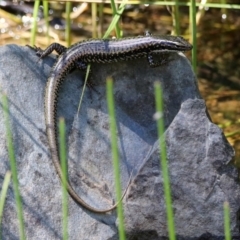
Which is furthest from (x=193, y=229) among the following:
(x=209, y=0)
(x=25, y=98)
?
(x=209, y=0)

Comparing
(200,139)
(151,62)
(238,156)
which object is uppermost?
(151,62)

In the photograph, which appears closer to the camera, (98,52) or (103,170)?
(103,170)

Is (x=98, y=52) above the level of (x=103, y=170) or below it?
above

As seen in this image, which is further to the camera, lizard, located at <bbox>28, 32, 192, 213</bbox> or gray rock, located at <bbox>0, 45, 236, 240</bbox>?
lizard, located at <bbox>28, 32, 192, 213</bbox>

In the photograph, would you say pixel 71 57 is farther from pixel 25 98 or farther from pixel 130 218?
pixel 130 218

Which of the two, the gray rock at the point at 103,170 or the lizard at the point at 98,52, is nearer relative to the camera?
the gray rock at the point at 103,170
